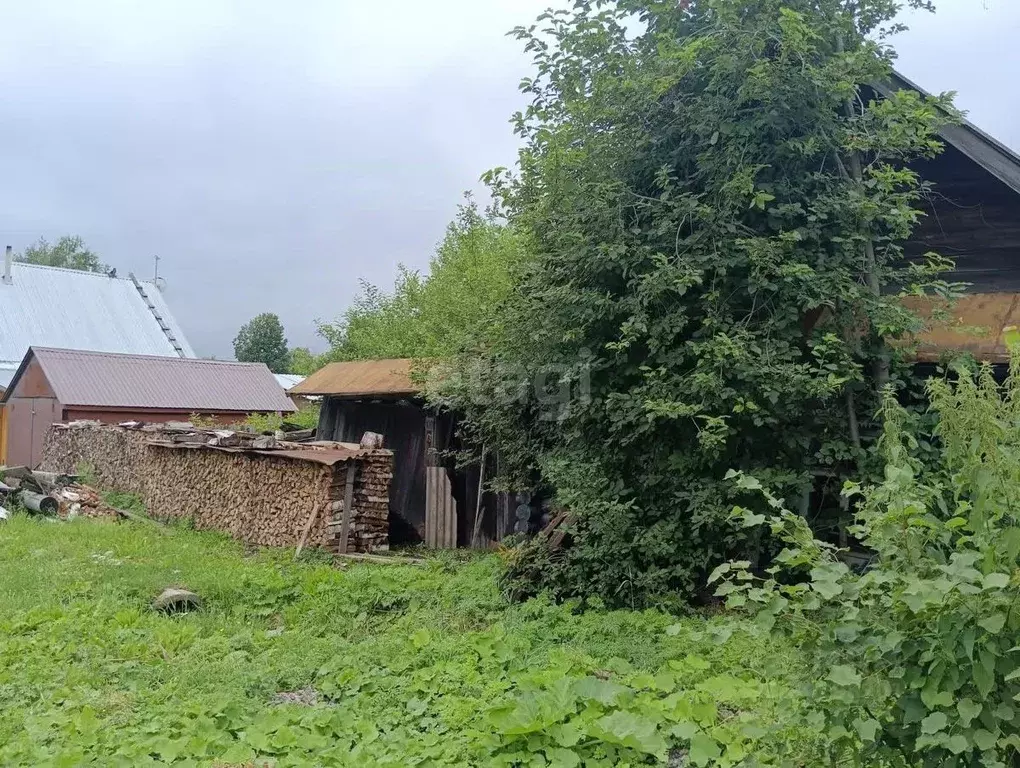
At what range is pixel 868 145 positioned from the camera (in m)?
6.79

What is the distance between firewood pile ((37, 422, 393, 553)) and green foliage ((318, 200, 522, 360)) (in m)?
2.43

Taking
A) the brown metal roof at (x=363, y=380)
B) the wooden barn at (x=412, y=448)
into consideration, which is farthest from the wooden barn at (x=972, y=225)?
the brown metal roof at (x=363, y=380)

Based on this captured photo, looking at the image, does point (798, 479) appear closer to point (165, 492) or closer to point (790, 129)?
point (790, 129)

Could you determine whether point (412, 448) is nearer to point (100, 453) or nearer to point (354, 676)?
point (354, 676)

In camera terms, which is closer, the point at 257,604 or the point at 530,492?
the point at 257,604

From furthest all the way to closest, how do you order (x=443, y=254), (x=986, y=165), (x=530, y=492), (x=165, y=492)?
(x=443, y=254) < (x=165, y=492) < (x=530, y=492) < (x=986, y=165)

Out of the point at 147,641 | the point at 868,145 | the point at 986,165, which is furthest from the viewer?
the point at 986,165

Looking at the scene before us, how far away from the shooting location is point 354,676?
530 centimetres

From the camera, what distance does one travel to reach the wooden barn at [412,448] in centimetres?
1153

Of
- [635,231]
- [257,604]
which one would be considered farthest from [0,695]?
[635,231]

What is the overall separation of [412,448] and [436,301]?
4.21 m

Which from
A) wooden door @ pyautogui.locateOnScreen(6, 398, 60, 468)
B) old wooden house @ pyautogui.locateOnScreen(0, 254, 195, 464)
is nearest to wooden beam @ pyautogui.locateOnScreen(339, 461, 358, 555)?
wooden door @ pyautogui.locateOnScreen(6, 398, 60, 468)

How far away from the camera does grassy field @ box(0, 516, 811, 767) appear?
399 centimetres

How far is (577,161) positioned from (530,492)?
4.03 metres
